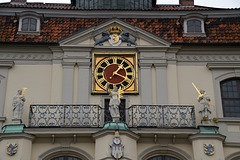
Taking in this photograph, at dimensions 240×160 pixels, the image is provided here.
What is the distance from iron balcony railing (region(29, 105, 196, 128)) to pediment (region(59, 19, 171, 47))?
2.96 meters

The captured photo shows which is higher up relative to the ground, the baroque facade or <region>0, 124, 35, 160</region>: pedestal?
the baroque facade

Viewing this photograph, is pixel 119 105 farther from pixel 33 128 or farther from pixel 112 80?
pixel 33 128

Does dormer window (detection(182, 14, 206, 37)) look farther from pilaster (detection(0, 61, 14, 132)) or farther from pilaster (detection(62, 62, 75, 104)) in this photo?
pilaster (detection(0, 61, 14, 132))

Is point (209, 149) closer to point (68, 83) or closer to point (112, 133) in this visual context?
point (112, 133)

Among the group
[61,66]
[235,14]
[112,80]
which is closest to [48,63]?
[61,66]

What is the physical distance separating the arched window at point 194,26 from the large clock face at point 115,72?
9.47 feet

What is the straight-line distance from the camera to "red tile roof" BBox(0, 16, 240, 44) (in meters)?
19.3

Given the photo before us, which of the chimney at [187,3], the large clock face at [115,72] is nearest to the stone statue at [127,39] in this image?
the large clock face at [115,72]

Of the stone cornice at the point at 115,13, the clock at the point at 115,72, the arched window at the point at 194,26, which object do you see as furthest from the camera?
the stone cornice at the point at 115,13

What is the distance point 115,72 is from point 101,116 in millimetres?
2155

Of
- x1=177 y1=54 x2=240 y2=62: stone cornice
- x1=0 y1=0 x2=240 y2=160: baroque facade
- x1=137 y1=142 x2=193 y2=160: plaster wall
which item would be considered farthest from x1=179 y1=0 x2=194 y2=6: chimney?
x1=137 y1=142 x2=193 y2=160: plaster wall

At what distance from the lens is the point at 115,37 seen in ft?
63.1

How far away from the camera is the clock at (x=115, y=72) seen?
59.9 ft

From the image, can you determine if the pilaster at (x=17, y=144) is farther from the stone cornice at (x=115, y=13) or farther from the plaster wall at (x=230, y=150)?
the plaster wall at (x=230, y=150)
